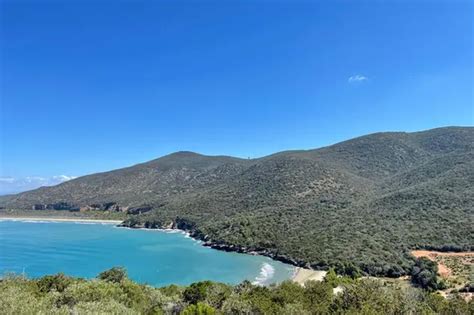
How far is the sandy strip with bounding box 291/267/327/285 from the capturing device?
6133cm

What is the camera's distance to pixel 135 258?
A: 276ft

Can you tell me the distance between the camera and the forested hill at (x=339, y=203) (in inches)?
2918

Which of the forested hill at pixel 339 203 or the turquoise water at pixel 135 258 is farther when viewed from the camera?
the forested hill at pixel 339 203

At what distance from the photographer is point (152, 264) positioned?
255ft

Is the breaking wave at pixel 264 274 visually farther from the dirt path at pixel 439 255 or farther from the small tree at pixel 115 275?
the dirt path at pixel 439 255

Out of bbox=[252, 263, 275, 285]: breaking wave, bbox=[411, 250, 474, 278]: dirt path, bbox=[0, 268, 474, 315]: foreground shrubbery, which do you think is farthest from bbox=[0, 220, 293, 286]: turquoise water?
bbox=[0, 268, 474, 315]: foreground shrubbery

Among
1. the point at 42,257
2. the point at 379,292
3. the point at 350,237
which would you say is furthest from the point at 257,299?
the point at 42,257

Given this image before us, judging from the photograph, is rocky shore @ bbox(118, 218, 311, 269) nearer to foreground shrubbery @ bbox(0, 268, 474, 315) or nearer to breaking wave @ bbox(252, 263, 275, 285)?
breaking wave @ bbox(252, 263, 275, 285)

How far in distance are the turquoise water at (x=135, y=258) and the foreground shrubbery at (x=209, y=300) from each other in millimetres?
25335

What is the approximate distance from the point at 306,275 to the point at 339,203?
4754 centimetres

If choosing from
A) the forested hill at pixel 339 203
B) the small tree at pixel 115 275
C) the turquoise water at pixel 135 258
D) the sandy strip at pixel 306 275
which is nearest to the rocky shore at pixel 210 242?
the forested hill at pixel 339 203

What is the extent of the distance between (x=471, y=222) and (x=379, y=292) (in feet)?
210

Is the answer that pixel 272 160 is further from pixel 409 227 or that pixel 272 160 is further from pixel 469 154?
pixel 409 227

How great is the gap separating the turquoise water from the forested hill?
8.35m
